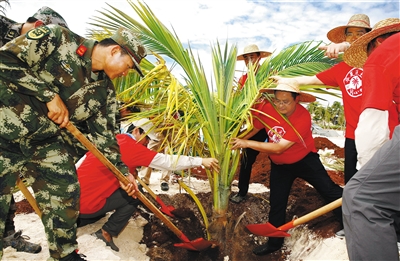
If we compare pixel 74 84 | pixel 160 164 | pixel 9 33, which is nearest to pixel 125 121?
pixel 160 164

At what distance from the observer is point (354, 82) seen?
2.58 m

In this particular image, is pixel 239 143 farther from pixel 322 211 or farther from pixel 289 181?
pixel 322 211

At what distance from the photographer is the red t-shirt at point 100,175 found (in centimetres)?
271

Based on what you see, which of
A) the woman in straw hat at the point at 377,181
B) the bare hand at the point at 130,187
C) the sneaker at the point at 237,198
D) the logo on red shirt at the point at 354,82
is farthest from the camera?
the sneaker at the point at 237,198

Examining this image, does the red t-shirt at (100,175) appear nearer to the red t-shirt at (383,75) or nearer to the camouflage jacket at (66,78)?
the camouflage jacket at (66,78)

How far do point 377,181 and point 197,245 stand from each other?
197cm

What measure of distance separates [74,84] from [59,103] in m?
0.21

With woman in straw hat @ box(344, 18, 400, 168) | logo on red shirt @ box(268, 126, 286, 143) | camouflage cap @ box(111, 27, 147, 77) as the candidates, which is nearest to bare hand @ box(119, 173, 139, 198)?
camouflage cap @ box(111, 27, 147, 77)

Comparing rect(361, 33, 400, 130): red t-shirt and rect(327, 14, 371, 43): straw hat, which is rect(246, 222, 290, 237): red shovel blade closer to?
rect(361, 33, 400, 130): red t-shirt

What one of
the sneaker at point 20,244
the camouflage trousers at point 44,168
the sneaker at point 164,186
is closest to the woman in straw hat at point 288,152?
the camouflage trousers at point 44,168

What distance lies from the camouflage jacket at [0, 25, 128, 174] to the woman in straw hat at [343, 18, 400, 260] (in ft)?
5.79

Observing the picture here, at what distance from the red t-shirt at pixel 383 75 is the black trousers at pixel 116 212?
7.44 ft

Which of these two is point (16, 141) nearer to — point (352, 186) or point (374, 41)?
point (352, 186)

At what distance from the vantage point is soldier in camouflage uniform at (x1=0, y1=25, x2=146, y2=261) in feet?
6.33
